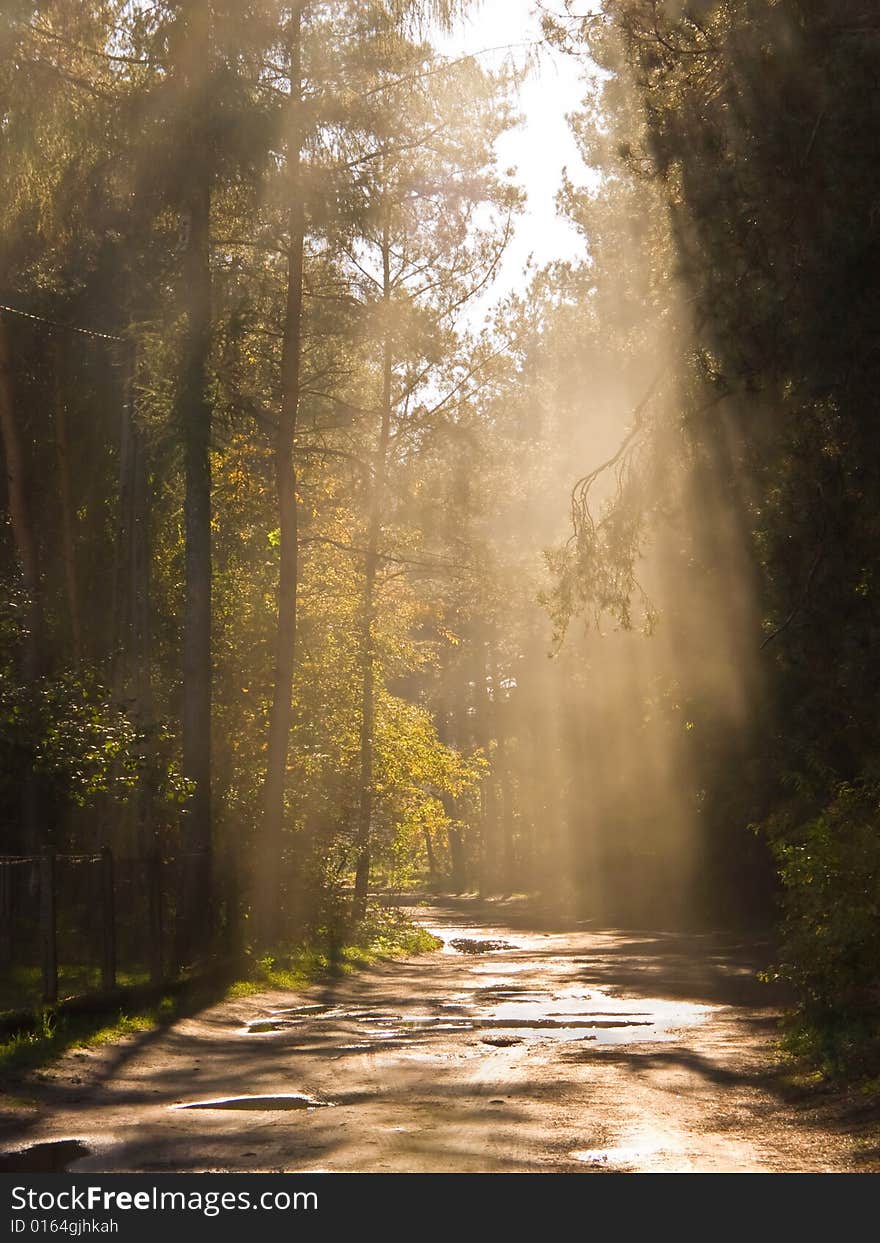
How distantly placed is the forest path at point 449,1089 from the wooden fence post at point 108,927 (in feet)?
3.26

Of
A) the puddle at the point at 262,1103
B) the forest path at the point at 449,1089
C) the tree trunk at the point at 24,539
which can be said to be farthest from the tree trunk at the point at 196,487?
the puddle at the point at 262,1103

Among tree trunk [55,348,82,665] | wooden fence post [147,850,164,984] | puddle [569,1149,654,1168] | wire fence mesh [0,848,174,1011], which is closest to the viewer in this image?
puddle [569,1149,654,1168]

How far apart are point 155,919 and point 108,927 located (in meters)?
1.57

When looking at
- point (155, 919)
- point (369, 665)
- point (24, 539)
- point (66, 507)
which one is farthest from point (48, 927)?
point (369, 665)

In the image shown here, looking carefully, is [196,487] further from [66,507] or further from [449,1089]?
[449,1089]

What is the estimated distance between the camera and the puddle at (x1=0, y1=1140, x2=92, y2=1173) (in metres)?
7.57

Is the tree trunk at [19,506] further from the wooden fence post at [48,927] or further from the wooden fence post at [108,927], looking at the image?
the wooden fence post at [48,927]

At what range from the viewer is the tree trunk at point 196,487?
763 inches

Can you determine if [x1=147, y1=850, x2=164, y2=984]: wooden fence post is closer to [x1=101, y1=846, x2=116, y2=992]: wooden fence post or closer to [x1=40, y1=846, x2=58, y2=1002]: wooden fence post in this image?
[x1=101, y1=846, x2=116, y2=992]: wooden fence post

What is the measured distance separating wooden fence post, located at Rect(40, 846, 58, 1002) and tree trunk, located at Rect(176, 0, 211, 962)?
5136 millimetres

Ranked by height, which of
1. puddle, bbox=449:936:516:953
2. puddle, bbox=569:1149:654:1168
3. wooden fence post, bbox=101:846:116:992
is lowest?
puddle, bbox=569:1149:654:1168

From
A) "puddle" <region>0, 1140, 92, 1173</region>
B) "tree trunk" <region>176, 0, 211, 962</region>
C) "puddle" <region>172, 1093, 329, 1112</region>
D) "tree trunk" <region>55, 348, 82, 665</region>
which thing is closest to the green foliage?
"puddle" <region>172, 1093, 329, 1112</region>

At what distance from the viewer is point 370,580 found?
110 feet

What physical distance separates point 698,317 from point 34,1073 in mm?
8646
